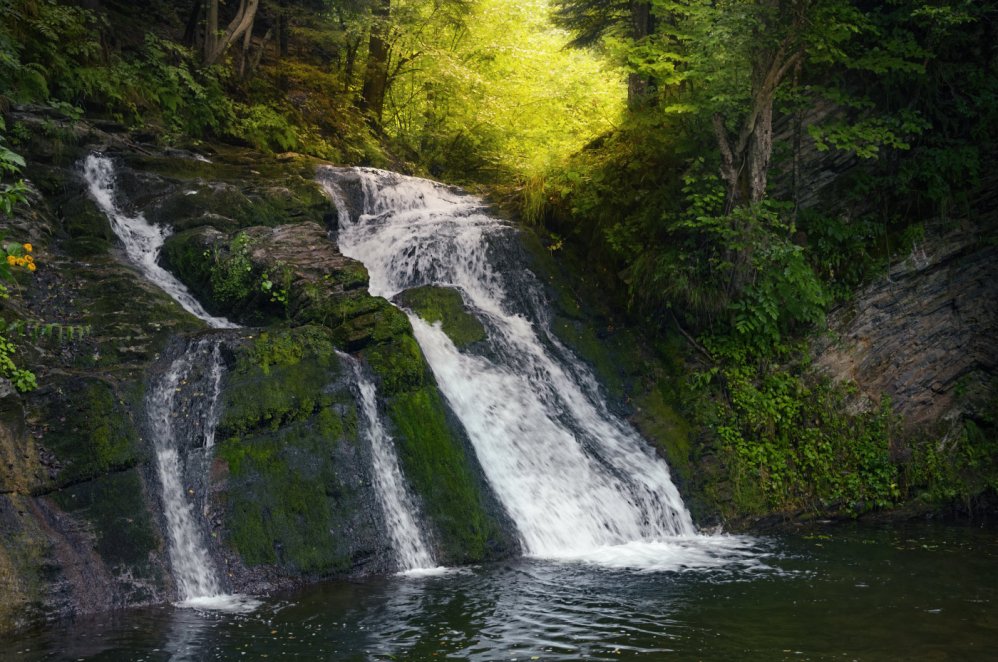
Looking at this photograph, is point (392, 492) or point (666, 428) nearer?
point (392, 492)

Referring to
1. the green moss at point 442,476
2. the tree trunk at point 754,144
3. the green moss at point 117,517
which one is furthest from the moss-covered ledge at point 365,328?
the tree trunk at point 754,144

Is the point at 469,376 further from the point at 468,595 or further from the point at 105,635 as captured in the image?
the point at 105,635

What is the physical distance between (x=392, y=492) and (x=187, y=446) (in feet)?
7.03

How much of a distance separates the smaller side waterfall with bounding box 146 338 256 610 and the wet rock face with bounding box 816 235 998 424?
823 cm

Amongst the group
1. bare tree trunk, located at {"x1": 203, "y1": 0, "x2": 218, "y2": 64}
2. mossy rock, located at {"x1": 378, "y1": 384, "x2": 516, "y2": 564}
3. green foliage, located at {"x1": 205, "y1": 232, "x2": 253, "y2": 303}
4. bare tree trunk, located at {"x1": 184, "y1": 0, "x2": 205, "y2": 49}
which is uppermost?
bare tree trunk, located at {"x1": 184, "y1": 0, "x2": 205, "y2": 49}

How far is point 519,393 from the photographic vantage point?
10.0 meters

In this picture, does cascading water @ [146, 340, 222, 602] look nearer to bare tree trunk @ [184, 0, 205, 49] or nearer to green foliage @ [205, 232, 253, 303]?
green foliage @ [205, 232, 253, 303]

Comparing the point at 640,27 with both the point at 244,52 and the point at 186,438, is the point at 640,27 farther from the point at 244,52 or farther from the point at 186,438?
the point at 186,438

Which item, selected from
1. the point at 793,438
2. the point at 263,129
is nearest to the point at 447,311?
the point at 793,438

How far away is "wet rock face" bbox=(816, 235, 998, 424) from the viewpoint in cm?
1066

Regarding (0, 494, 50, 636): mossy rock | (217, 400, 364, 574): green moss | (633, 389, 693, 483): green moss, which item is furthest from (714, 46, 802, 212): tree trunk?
(0, 494, 50, 636): mossy rock

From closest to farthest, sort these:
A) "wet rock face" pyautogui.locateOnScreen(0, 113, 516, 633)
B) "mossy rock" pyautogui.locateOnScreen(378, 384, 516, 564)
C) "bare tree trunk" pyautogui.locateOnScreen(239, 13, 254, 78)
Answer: "wet rock face" pyautogui.locateOnScreen(0, 113, 516, 633) → "mossy rock" pyautogui.locateOnScreen(378, 384, 516, 564) → "bare tree trunk" pyautogui.locateOnScreen(239, 13, 254, 78)

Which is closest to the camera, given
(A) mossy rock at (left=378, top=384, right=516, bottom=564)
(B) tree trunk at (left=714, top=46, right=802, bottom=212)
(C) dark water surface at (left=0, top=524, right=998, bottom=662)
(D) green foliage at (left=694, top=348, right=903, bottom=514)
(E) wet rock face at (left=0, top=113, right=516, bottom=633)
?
(C) dark water surface at (left=0, top=524, right=998, bottom=662)

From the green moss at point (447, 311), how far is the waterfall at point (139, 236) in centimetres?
262
